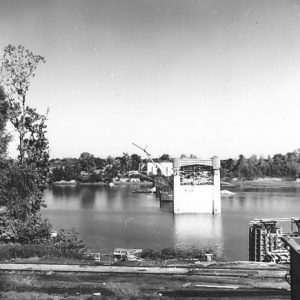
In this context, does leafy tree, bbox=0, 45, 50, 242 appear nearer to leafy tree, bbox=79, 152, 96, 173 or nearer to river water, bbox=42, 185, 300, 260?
river water, bbox=42, 185, 300, 260

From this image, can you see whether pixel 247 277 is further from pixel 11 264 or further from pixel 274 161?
pixel 274 161

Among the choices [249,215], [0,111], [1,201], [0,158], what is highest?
[0,111]

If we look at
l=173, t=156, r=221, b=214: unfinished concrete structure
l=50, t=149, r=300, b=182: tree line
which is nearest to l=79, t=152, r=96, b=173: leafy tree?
l=50, t=149, r=300, b=182: tree line

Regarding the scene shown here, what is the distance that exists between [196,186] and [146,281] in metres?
64.7

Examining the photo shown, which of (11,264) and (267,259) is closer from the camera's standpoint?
(11,264)

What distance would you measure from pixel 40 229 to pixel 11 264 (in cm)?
689

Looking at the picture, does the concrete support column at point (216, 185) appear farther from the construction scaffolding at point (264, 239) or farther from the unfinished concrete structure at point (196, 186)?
the construction scaffolding at point (264, 239)

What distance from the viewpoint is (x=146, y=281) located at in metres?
10.3

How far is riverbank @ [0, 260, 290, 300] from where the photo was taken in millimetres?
9055

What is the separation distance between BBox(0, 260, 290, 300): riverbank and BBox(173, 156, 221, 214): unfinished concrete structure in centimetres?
5773

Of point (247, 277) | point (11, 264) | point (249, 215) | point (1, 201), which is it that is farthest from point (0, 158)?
point (249, 215)

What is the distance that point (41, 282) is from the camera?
33.4 feet

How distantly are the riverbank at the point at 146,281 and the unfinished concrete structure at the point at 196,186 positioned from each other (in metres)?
57.7

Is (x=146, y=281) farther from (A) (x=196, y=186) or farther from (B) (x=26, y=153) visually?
(A) (x=196, y=186)
